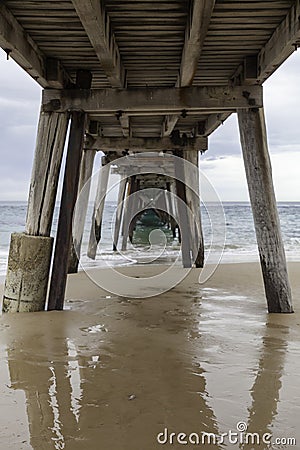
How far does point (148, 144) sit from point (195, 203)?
4.65ft

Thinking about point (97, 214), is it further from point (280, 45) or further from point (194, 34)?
point (194, 34)

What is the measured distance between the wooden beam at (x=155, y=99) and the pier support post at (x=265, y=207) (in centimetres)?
18

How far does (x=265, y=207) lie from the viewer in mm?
5062

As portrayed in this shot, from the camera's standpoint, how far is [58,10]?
373 centimetres

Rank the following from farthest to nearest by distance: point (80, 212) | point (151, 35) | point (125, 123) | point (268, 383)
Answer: point (80, 212) < point (125, 123) < point (151, 35) < point (268, 383)

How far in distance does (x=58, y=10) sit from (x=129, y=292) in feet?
12.1

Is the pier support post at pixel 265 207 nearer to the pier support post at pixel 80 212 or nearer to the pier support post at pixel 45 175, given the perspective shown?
the pier support post at pixel 45 175

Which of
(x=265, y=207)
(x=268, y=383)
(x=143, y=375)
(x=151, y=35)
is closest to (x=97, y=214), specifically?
(x=265, y=207)

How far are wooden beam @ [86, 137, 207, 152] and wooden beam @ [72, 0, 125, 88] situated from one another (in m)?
3.54

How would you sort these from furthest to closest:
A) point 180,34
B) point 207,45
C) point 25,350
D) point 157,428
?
point 207,45 → point 180,34 → point 25,350 → point 157,428

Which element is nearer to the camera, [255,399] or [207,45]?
[255,399]

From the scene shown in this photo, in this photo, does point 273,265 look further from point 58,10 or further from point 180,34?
point 58,10

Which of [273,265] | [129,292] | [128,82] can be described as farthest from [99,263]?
[273,265]

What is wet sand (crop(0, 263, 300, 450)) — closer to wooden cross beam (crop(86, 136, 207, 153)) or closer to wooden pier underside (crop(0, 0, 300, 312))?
wooden pier underside (crop(0, 0, 300, 312))
